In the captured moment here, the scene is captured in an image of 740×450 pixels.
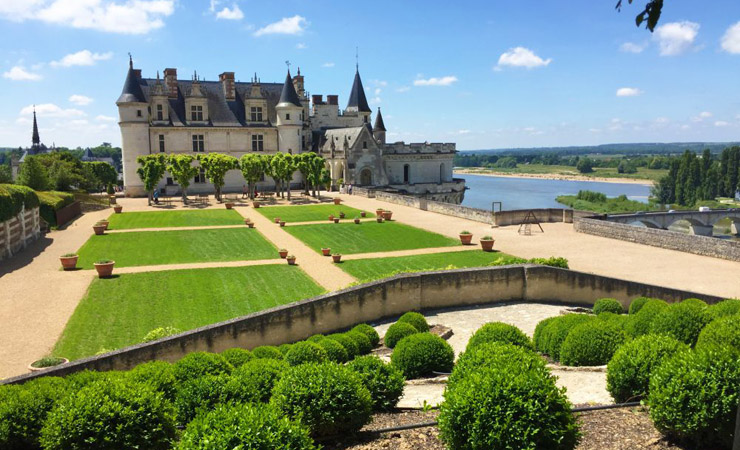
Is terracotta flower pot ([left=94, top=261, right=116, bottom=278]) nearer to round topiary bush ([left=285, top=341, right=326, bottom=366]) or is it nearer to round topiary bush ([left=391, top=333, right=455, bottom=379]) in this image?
round topiary bush ([left=285, top=341, right=326, bottom=366])

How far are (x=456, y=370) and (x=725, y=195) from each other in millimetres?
103111

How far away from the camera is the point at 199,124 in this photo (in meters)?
Result: 59.4

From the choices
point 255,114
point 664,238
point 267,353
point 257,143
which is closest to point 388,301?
point 267,353

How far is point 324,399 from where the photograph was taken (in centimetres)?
691

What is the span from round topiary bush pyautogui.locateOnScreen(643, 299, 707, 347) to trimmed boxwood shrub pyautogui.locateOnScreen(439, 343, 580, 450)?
542 cm

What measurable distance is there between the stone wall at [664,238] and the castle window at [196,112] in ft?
138

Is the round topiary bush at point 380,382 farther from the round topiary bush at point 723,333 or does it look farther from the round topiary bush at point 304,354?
the round topiary bush at point 723,333

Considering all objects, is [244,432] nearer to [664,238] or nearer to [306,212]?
[664,238]

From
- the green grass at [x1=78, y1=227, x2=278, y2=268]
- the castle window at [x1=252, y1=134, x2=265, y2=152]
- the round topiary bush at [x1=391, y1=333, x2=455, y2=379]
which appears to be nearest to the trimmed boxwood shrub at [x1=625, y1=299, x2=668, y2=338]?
the round topiary bush at [x1=391, y1=333, x2=455, y2=379]

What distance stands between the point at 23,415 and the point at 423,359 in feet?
24.2

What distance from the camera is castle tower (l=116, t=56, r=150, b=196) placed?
2143 inches

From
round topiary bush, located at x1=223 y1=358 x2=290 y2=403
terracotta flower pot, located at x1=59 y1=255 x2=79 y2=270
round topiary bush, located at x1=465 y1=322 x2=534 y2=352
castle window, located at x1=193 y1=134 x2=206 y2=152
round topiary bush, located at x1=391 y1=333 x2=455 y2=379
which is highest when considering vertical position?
castle window, located at x1=193 y1=134 x2=206 y2=152

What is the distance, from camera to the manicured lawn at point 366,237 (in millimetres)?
29609

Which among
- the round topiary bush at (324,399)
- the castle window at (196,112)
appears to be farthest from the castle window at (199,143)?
the round topiary bush at (324,399)
